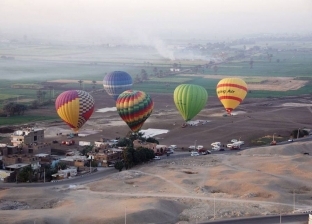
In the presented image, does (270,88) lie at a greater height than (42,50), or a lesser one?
lesser

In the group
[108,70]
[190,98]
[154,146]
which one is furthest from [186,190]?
[108,70]

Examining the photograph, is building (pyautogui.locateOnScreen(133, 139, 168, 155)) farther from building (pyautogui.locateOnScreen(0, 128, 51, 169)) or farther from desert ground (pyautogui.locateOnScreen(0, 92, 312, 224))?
building (pyautogui.locateOnScreen(0, 128, 51, 169))

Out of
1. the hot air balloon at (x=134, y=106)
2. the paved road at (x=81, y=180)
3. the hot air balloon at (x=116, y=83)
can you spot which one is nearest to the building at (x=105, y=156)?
the paved road at (x=81, y=180)

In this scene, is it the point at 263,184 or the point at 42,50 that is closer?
the point at 263,184

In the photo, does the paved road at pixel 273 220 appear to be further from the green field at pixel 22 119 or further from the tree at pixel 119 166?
the green field at pixel 22 119

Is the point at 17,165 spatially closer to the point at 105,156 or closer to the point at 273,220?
the point at 105,156

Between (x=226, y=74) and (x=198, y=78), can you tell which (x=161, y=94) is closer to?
(x=198, y=78)

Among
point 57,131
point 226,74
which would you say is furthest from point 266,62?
point 57,131
